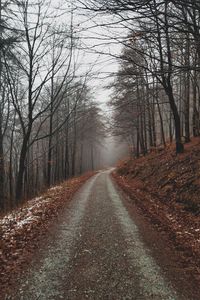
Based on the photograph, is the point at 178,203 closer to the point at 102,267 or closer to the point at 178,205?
the point at 178,205

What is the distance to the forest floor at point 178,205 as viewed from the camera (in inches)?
203

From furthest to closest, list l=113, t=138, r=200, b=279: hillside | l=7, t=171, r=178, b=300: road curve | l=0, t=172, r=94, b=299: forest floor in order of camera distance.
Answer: l=113, t=138, r=200, b=279: hillside → l=0, t=172, r=94, b=299: forest floor → l=7, t=171, r=178, b=300: road curve

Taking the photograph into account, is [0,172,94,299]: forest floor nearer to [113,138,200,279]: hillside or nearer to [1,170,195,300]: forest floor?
[1,170,195,300]: forest floor

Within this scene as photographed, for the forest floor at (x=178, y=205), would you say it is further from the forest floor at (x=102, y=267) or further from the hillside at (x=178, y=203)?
the forest floor at (x=102, y=267)

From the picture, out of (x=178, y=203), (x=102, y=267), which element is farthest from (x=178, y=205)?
(x=102, y=267)

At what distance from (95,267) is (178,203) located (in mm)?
5411

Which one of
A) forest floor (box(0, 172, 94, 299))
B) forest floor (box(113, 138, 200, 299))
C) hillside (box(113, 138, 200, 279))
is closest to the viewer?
forest floor (box(0, 172, 94, 299))

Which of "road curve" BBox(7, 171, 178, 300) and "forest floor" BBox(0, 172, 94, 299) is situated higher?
"forest floor" BBox(0, 172, 94, 299)

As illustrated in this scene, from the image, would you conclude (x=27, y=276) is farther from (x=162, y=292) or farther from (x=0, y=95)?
(x=0, y=95)

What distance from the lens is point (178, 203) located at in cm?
880

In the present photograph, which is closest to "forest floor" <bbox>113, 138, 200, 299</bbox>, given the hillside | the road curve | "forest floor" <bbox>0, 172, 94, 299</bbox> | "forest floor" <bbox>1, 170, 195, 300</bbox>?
the hillside

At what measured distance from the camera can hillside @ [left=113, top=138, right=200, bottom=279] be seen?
552 centimetres

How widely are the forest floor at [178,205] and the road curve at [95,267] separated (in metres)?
0.80

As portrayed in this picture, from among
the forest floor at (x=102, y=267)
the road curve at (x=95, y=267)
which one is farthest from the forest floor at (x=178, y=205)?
the road curve at (x=95, y=267)
